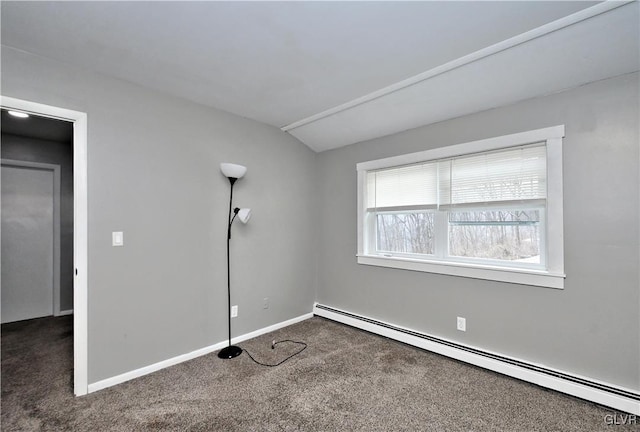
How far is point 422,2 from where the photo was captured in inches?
63.5

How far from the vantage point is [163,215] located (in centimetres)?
270

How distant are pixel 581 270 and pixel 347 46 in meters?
2.38

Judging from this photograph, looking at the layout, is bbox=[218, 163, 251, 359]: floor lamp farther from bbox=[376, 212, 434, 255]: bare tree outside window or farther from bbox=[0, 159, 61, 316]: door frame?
bbox=[0, 159, 61, 316]: door frame

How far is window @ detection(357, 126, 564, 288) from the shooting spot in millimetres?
2387

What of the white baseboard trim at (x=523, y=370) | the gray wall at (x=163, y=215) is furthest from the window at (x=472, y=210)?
the gray wall at (x=163, y=215)

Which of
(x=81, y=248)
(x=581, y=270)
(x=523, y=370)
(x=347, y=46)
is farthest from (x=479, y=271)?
(x=81, y=248)

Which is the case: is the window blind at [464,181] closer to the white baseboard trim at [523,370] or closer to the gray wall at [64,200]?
the white baseboard trim at [523,370]

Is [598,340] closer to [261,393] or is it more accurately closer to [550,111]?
[550,111]

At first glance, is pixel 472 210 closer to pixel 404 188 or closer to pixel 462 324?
pixel 404 188

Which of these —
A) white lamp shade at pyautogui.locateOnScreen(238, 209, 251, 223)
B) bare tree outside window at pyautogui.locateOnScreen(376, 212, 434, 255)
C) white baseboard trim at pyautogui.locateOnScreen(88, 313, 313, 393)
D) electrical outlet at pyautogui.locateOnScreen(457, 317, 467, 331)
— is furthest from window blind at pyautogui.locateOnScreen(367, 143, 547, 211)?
white baseboard trim at pyautogui.locateOnScreen(88, 313, 313, 393)

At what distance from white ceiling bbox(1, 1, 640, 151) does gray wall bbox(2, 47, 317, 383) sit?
0.23m

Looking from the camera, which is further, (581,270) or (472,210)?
(472,210)

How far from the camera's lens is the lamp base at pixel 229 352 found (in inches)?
113

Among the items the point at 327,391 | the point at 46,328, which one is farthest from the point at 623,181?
the point at 46,328
